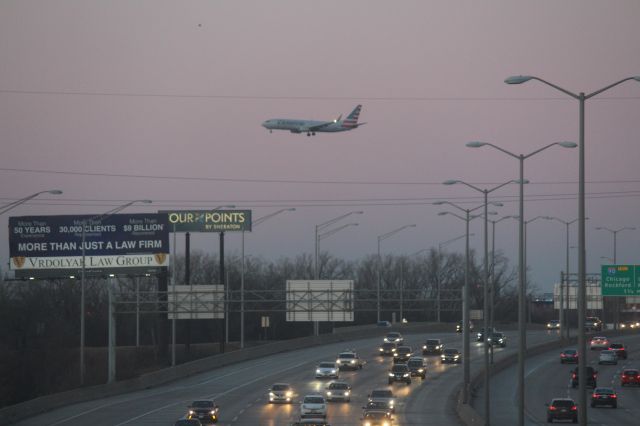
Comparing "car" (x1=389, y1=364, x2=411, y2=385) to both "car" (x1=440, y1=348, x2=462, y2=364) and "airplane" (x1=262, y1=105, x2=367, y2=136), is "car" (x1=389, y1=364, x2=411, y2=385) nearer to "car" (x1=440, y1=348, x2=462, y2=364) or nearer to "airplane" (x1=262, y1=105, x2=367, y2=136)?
"car" (x1=440, y1=348, x2=462, y2=364)

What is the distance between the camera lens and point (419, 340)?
111562 mm

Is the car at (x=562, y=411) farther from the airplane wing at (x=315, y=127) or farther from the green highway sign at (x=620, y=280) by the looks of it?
the airplane wing at (x=315, y=127)

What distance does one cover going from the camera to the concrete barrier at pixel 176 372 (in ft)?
180

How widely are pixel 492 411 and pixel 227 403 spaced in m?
14.1

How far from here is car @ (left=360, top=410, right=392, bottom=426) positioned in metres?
47.0

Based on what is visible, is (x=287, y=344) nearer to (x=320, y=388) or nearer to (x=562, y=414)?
(x=320, y=388)

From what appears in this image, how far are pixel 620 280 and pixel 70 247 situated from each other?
1628 inches

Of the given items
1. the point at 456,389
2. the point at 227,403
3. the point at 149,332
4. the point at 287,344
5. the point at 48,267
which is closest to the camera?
the point at 227,403

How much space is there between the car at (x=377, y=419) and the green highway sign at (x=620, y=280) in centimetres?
3367

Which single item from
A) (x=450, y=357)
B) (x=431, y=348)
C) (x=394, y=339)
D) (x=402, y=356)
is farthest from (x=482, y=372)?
(x=394, y=339)

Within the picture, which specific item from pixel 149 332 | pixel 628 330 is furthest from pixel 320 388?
pixel 149 332

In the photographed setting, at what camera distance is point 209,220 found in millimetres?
103562

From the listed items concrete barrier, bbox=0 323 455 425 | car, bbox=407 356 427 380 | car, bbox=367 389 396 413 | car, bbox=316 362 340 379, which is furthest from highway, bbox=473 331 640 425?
concrete barrier, bbox=0 323 455 425

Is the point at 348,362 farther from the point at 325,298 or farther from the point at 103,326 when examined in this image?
the point at 103,326
